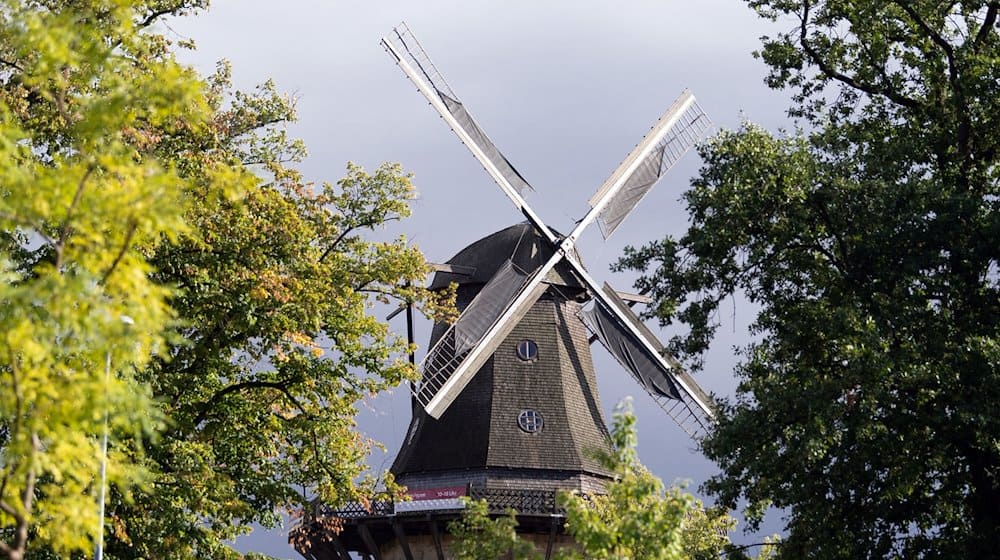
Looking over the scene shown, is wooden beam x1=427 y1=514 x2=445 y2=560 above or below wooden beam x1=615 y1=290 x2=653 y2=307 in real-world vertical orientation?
below

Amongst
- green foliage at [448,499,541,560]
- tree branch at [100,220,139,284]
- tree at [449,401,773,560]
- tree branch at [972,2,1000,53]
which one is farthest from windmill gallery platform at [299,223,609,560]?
tree branch at [100,220,139,284]

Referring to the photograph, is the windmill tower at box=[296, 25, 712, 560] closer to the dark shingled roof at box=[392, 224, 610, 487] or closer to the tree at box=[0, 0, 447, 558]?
the dark shingled roof at box=[392, 224, 610, 487]

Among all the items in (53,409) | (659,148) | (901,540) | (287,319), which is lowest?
(53,409)

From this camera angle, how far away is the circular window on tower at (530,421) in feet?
127

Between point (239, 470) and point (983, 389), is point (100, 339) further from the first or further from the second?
point (239, 470)

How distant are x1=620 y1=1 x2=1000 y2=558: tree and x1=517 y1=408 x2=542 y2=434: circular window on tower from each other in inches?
618

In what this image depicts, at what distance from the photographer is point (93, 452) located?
1148 cm

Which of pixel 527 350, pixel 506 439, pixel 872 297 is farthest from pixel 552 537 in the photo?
pixel 872 297

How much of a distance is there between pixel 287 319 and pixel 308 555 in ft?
57.9

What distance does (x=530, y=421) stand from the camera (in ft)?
128

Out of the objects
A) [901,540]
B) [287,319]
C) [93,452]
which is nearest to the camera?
[93,452]

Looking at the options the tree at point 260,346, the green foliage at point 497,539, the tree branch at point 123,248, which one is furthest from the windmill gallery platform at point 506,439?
the tree branch at point 123,248

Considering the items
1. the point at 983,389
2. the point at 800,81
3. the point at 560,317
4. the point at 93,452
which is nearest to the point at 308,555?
the point at 560,317

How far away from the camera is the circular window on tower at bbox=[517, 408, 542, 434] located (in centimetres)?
3872
